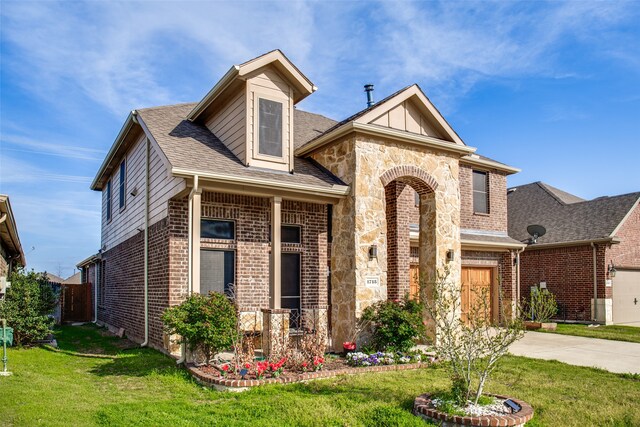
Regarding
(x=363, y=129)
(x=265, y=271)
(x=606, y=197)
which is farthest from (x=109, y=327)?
(x=606, y=197)

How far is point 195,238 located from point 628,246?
61.2ft

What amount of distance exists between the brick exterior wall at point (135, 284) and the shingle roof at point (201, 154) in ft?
4.98

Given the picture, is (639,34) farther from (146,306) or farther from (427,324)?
(146,306)

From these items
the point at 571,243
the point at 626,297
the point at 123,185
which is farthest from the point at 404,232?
the point at 626,297

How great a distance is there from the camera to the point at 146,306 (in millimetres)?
11328

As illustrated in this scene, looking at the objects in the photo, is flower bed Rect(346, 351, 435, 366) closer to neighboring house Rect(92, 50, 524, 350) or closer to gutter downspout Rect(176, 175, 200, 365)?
neighboring house Rect(92, 50, 524, 350)

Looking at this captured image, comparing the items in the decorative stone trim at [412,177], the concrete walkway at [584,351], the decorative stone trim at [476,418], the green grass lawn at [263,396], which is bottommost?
the concrete walkway at [584,351]

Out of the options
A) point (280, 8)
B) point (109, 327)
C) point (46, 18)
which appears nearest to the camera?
point (46, 18)

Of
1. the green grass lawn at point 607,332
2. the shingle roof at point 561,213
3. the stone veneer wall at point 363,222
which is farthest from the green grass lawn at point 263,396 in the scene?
the shingle roof at point 561,213

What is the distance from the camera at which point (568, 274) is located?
20.6 meters

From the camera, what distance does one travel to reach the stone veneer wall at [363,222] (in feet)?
35.6

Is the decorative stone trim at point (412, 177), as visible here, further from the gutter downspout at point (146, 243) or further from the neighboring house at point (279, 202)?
the gutter downspout at point (146, 243)

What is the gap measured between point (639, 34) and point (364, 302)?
6.88 m

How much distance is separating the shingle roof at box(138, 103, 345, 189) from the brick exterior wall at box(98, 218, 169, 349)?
1518 millimetres
